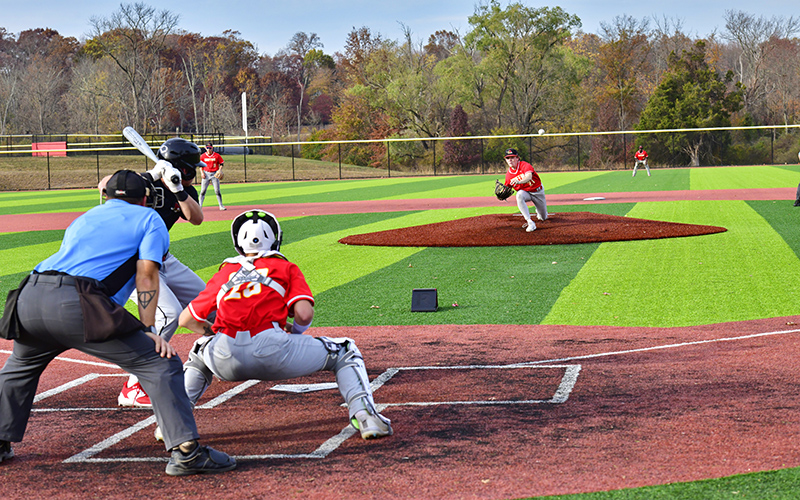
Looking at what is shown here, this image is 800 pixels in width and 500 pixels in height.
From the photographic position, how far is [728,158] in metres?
53.9

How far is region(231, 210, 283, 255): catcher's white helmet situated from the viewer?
484 centimetres

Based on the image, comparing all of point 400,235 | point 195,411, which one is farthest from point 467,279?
point 195,411

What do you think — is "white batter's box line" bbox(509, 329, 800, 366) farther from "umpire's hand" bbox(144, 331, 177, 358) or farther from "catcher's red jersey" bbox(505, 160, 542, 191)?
"catcher's red jersey" bbox(505, 160, 542, 191)

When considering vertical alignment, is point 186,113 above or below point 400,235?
above

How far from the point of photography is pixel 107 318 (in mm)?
4359

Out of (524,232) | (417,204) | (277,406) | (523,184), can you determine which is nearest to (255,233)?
(277,406)

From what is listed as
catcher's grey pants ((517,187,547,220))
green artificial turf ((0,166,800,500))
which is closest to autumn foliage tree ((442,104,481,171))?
green artificial turf ((0,166,800,500))

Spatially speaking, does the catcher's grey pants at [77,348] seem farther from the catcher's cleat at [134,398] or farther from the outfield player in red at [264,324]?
the catcher's cleat at [134,398]

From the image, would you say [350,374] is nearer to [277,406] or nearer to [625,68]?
[277,406]

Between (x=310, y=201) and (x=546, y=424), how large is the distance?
25.6 metres

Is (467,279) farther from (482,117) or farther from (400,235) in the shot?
(482,117)

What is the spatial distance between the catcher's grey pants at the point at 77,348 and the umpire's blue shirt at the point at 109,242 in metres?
0.14

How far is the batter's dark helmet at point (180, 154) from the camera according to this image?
6492mm

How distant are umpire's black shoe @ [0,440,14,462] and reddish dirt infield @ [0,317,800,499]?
2.0 inches
